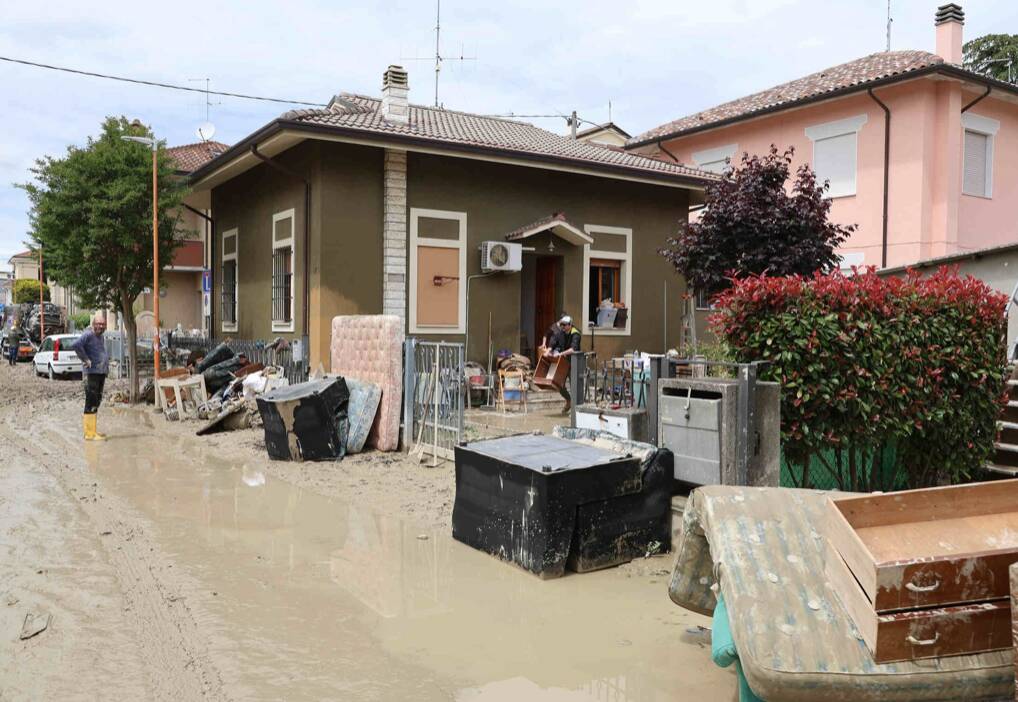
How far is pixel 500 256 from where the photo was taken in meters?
14.9

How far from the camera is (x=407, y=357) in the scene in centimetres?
1008

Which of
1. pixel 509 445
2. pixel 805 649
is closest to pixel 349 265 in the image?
pixel 509 445

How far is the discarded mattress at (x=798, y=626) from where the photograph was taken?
2.62m

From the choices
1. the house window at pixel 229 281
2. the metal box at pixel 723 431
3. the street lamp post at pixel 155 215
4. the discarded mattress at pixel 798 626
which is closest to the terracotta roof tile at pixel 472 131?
the street lamp post at pixel 155 215

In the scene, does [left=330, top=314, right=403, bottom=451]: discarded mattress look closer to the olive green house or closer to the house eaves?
the olive green house

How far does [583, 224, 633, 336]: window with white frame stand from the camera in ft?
53.3

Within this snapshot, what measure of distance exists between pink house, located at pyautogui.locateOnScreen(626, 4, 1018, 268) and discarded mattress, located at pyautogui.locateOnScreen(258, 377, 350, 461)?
13.8 meters

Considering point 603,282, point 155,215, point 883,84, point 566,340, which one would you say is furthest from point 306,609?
point 883,84

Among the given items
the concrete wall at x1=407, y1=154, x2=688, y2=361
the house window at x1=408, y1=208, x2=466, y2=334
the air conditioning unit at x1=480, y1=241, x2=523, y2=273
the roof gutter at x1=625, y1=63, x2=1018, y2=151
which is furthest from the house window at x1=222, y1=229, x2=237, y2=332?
the roof gutter at x1=625, y1=63, x2=1018, y2=151

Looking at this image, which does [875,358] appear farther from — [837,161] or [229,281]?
[229,281]

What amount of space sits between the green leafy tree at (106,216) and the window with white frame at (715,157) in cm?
1359

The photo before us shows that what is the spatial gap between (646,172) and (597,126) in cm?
1607

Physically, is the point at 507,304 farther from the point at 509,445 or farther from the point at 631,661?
the point at 631,661

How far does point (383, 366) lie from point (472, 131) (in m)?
7.45
